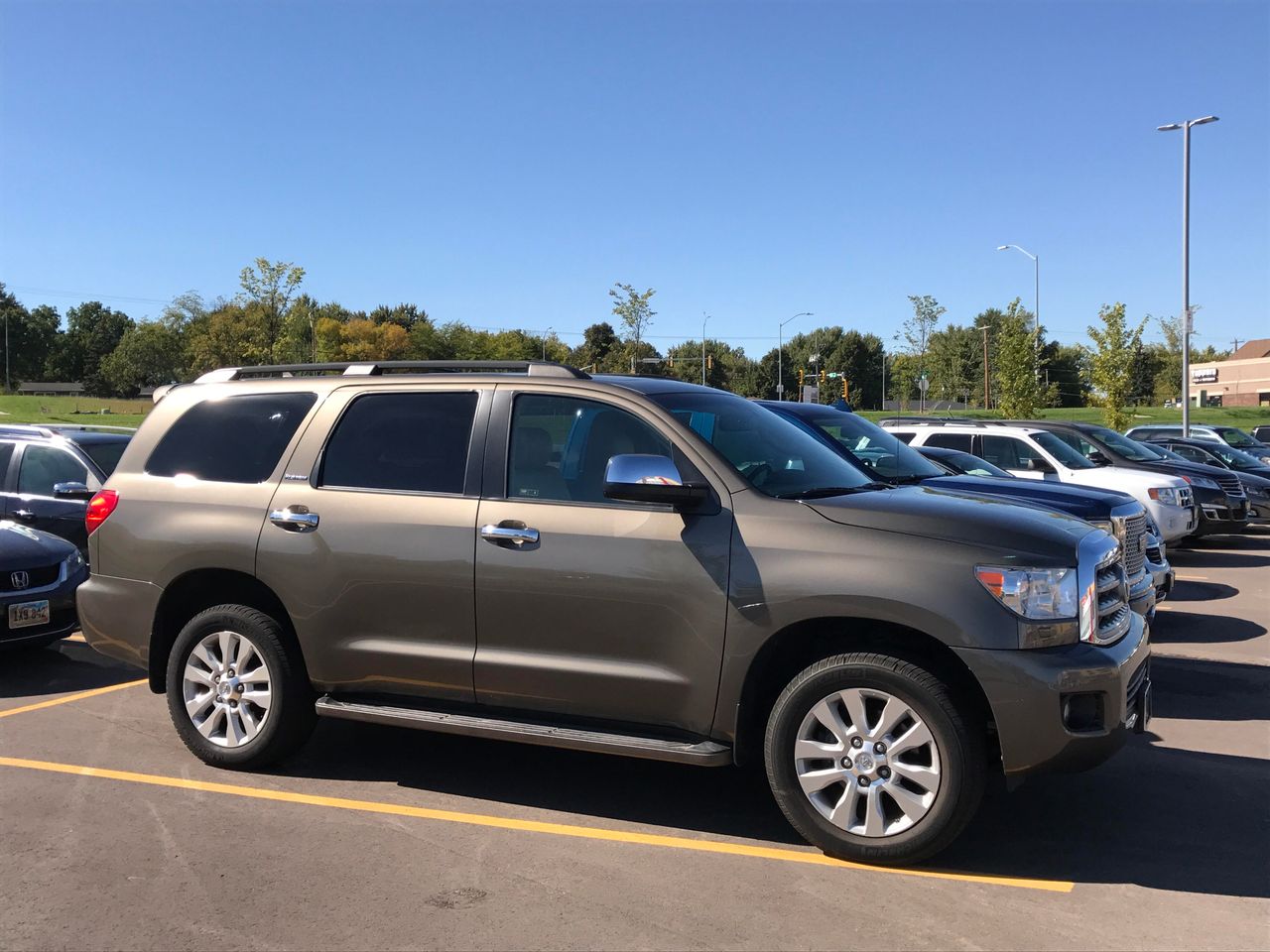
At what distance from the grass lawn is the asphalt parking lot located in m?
44.9

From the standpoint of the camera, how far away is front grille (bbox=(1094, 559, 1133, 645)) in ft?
14.1

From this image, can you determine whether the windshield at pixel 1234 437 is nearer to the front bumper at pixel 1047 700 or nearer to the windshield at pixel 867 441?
the windshield at pixel 867 441

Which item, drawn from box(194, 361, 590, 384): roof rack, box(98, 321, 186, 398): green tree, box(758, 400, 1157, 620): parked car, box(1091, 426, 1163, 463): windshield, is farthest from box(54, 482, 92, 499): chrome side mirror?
box(98, 321, 186, 398): green tree

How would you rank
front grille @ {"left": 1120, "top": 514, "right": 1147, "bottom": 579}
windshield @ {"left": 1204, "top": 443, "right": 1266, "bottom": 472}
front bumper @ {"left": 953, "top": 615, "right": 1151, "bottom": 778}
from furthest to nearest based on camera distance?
windshield @ {"left": 1204, "top": 443, "right": 1266, "bottom": 472}
front grille @ {"left": 1120, "top": 514, "right": 1147, "bottom": 579}
front bumper @ {"left": 953, "top": 615, "right": 1151, "bottom": 778}

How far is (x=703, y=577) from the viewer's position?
4.43 m

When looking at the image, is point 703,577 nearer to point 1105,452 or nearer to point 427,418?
→ point 427,418

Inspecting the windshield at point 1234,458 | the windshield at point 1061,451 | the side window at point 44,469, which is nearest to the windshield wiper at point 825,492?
the side window at point 44,469

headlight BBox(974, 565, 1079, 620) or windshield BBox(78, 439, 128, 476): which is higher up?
windshield BBox(78, 439, 128, 476)

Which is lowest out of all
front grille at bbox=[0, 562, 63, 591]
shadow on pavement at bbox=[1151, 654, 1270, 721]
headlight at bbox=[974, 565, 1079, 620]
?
shadow on pavement at bbox=[1151, 654, 1270, 721]

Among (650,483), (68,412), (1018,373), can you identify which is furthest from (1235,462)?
(68,412)

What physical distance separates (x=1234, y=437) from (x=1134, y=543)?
76.8 ft

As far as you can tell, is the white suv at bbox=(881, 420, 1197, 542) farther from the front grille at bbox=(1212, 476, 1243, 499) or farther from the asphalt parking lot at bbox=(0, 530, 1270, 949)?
the asphalt parking lot at bbox=(0, 530, 1270, 949)

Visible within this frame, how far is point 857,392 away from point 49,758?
10262cm

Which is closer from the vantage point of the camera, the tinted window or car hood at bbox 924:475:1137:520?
the tinted window
